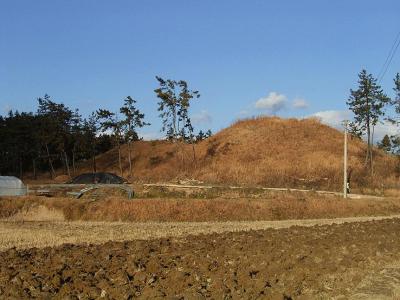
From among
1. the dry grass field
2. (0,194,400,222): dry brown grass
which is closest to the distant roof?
(0,194,400,222): dry brown grass

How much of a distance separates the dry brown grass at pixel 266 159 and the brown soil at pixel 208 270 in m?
39.9

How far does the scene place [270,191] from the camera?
4600 centimetres

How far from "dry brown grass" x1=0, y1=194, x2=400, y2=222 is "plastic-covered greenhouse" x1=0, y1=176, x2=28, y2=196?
825cm

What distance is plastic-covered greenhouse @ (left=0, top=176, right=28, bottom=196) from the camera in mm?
41688

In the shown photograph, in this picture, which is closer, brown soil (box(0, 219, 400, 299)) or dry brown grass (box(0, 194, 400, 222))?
brown soil (box(0, 219, 400, 299))

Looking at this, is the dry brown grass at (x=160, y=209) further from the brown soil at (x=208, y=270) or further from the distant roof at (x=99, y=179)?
the distant roof at (x=99, y=179)

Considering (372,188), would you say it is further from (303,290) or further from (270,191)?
(303,290)

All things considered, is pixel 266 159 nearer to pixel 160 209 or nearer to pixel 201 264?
pixel 160 209

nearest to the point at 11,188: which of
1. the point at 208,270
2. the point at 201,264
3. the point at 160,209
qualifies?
the point at 160,209

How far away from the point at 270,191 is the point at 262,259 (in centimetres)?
3213

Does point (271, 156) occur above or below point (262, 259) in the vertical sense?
above

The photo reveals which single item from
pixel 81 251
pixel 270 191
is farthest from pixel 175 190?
pixel 81 251

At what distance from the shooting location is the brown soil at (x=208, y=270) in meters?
10.6

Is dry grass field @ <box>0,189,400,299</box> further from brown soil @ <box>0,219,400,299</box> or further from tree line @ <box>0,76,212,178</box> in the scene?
tree line @ <box>0,76,212,178</box>
